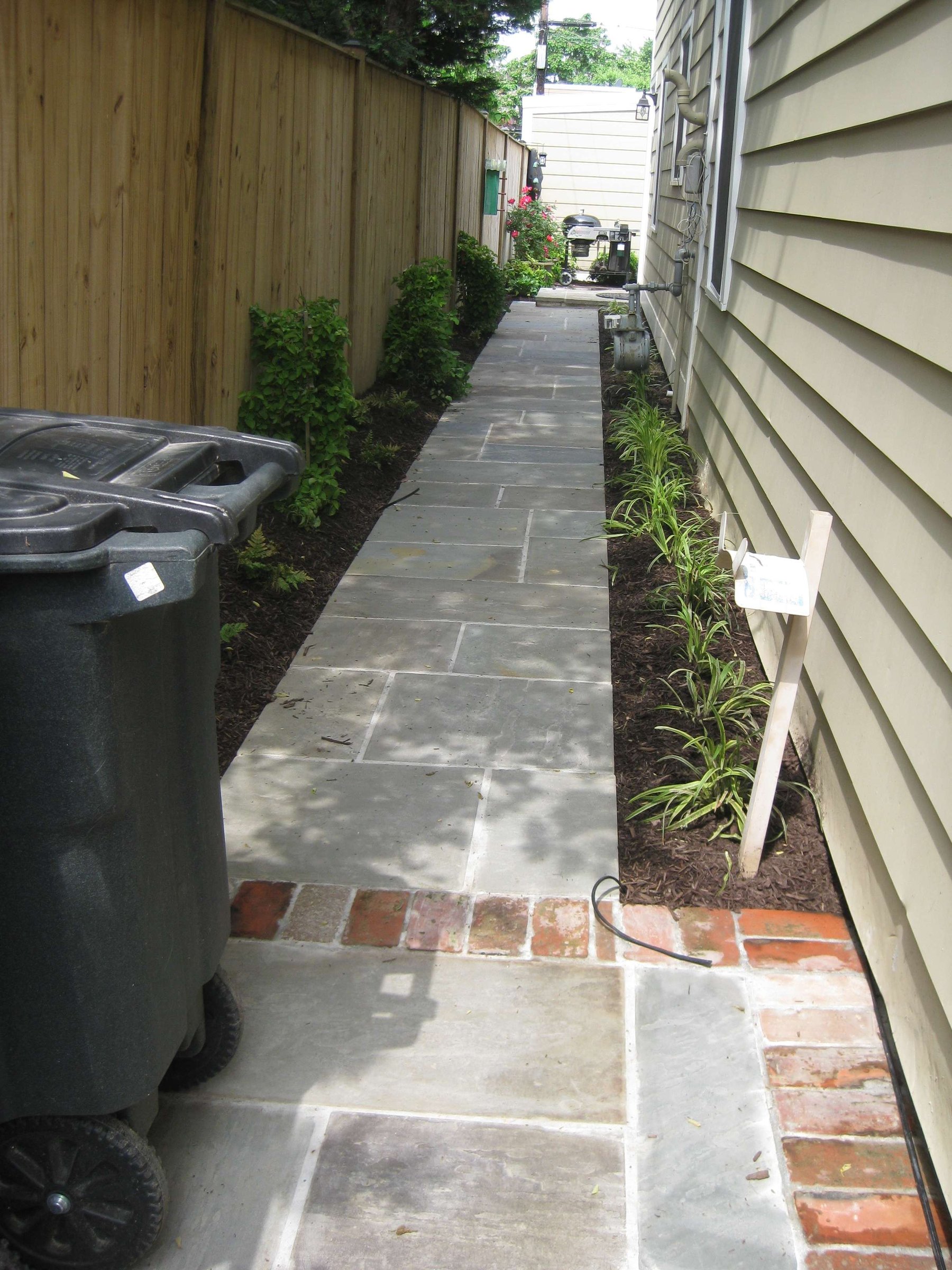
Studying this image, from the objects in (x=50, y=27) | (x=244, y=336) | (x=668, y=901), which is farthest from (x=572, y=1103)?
(x=244, y=336)

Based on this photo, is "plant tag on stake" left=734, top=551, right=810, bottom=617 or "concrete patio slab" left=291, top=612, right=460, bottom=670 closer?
"plant tag on stake" left=734, top=551, right=810, bottom=617

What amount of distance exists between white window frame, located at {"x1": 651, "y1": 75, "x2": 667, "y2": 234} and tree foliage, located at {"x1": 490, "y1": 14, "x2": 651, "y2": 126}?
137 feet

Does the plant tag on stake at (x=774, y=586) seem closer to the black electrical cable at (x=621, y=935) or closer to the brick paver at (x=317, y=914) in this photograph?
the black electrical cable at (x=621, y=935)

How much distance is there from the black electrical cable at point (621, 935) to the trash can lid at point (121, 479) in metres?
1.42

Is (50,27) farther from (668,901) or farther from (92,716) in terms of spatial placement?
(668,901)

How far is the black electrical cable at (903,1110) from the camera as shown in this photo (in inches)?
85.1

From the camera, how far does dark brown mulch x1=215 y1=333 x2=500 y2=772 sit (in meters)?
4.24

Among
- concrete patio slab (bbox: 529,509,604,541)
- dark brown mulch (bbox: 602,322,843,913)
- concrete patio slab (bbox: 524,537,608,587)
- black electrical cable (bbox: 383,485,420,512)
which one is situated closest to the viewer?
dark brown mulch (bbox: 602,322,843,913)

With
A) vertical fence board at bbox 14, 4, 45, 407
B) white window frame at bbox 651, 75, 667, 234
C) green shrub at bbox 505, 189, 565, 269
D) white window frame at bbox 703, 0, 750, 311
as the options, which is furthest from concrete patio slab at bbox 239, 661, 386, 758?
green shrub at bbox 505, 189, 565, 269

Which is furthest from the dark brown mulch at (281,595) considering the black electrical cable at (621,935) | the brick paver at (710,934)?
the brick paver at (710,934)

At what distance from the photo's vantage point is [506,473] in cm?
747

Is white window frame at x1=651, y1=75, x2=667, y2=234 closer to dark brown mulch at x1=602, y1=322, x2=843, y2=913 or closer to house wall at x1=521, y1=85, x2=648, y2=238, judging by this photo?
house wall at x1=521, y1=85, x2=648, y2=238

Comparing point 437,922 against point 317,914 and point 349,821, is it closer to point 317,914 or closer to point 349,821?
point 317,914

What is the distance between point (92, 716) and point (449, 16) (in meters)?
10.6
